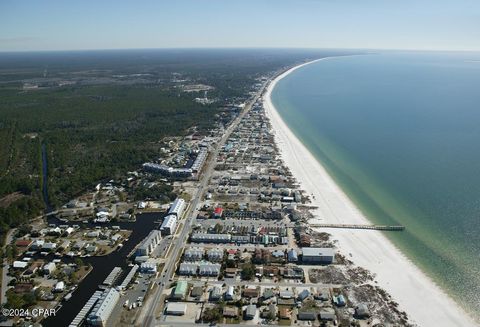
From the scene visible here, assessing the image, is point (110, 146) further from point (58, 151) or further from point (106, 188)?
point (106, 188)

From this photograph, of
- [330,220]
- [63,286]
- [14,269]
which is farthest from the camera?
[330,220]

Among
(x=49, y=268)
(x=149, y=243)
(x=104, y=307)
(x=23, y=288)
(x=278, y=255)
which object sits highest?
(x=149, y=243)

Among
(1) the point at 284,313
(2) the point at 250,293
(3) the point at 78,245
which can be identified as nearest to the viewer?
(1) the point at 284,313

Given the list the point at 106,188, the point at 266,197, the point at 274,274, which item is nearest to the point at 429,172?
the point at 266,197

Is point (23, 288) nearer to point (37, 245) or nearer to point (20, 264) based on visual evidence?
point (20, 264)

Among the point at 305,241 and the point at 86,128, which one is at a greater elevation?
the point at 86,128

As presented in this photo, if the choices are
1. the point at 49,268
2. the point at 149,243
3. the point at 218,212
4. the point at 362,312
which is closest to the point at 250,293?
the point at 362,312

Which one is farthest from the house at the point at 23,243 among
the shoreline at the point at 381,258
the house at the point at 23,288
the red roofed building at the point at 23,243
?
the shoreline at the point at 381,258

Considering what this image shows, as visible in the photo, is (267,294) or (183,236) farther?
(183,236)
